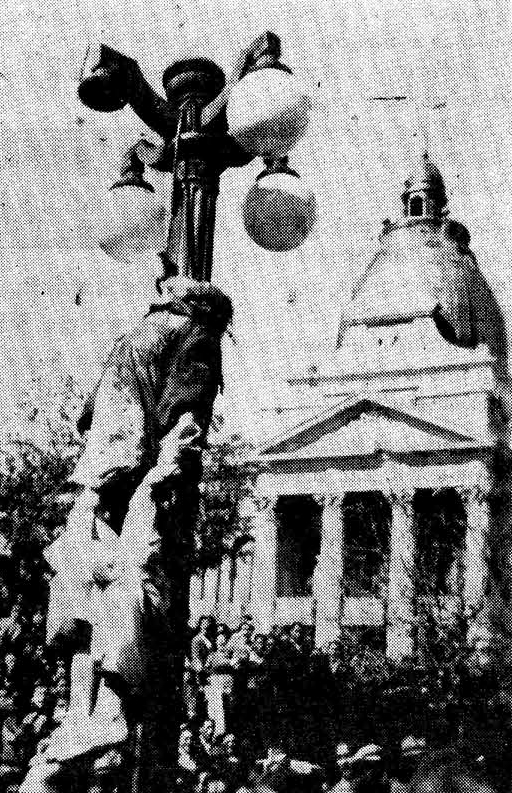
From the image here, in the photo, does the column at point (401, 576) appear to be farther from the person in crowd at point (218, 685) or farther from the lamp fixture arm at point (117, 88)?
the lamp fixture arm at point (117, 88)

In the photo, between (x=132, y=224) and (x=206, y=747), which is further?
(x=132, y=224)

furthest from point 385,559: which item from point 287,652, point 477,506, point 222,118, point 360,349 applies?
point 222,118

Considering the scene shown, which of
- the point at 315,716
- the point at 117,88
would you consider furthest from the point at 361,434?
the point at 117,88

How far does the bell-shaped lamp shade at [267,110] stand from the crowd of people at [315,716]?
1990 mm

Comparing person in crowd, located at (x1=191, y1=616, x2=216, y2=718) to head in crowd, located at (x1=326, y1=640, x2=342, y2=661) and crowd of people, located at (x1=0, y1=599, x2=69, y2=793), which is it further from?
head in crowd, located at (x1=326, y1=640, x2=342, y2=661)

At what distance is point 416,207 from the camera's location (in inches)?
2630

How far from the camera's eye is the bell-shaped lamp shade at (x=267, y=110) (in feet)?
17.3

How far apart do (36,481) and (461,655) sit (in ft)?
36.2

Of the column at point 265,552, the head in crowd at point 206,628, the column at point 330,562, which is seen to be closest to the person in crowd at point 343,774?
the head in crowd at point 206,628

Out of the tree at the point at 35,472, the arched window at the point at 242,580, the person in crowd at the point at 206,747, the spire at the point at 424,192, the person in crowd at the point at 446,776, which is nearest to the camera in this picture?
the person in crowd at the point at 446,776

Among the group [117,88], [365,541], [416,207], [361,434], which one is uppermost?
[416,207]

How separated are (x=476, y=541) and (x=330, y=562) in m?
5.82

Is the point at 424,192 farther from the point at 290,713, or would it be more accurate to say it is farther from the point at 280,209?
the point at 280,209

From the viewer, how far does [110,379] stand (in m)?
5.10
